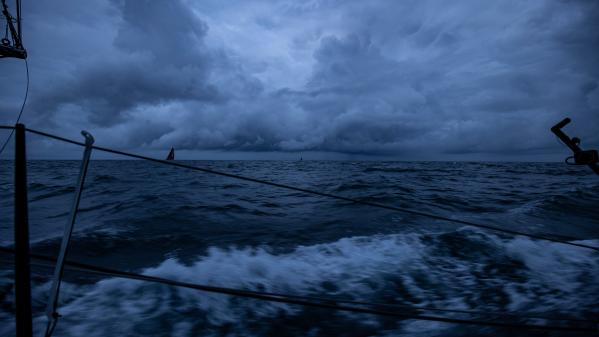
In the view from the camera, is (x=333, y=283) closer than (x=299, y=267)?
Yes

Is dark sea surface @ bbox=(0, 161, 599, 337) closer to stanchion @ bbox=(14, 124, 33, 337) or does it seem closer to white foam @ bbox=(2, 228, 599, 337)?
white foam @ bbox=(2, 228, 599, 337)

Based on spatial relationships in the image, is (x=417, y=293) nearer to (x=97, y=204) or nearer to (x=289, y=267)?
(x=289, y=267)

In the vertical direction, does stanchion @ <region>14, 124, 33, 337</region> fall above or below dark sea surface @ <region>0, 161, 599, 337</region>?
above

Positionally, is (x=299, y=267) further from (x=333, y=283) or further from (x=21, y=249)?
(x=21, y=249)

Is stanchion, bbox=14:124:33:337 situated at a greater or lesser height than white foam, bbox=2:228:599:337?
greater

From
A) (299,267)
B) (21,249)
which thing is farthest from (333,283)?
(21,249)

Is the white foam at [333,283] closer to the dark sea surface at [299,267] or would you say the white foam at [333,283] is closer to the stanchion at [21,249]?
the dark sea surface at [299,267]

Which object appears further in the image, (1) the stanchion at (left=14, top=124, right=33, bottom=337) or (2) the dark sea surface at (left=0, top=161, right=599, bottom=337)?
(2) the dark sea surface at (left=0, top=161, right=599, bottom=337)

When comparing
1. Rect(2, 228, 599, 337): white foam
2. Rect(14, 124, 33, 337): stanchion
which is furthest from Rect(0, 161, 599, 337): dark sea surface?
Rect(14, 124, 33, 337): stanchion

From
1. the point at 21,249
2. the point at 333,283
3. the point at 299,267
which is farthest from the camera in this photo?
the point at 299,267

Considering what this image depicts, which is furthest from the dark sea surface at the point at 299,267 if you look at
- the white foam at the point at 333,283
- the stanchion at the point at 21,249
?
the stanchion at the point at 21,249

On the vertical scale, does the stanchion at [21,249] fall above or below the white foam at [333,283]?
above

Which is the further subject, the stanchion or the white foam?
the white foam

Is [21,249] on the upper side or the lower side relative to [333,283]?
upper
